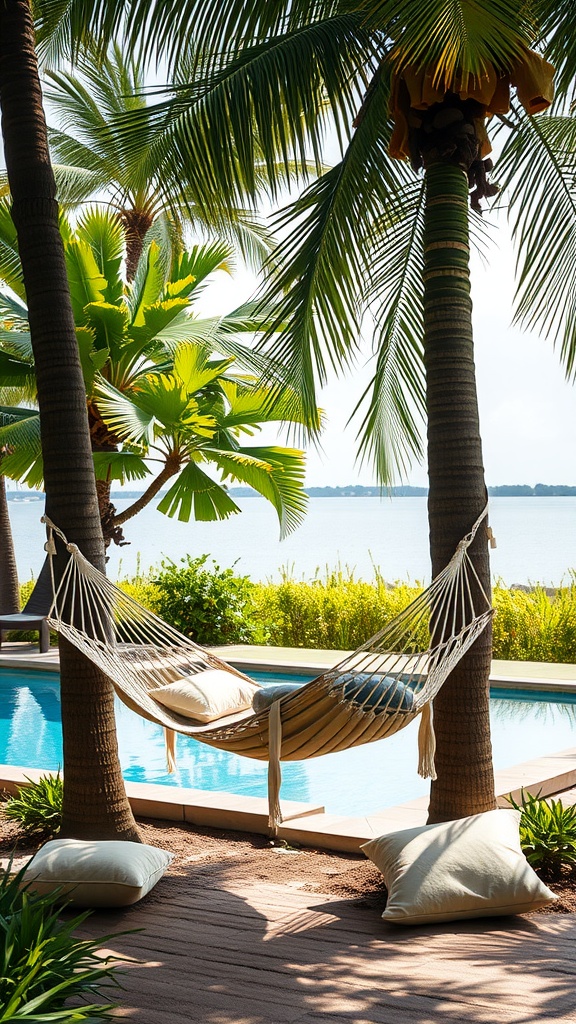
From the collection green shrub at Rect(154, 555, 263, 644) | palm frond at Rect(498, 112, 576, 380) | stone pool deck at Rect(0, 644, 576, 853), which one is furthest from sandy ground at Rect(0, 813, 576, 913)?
green shrub at Rect(154, 555, 263, 644)

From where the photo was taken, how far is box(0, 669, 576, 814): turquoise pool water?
508 centimetres

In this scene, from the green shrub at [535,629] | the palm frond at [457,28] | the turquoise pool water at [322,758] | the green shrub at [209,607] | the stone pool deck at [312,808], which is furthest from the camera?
the green shrub at [209,607]

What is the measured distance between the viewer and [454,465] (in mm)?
3061

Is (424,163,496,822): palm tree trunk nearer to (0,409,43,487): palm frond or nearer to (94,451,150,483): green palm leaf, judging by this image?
(0,409,43,487): palm frond

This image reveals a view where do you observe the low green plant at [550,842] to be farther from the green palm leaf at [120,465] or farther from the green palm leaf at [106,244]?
the green palm leaf at [106,244]

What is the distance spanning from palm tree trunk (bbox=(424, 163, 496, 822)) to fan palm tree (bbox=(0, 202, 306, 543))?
15.4 feet

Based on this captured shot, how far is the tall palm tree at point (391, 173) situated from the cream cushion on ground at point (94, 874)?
90 centimetres

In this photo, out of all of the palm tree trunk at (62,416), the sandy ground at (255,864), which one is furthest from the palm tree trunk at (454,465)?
the palm tree trunk at (62,416)

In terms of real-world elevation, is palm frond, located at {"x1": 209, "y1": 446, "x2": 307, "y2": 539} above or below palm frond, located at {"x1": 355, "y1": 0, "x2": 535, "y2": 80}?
below

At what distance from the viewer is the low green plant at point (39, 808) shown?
362 centimetres

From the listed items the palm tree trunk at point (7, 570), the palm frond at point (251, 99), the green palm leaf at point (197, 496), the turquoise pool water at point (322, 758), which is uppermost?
the palm frond at point (251, 99)

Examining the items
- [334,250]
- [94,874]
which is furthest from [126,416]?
[94,874]

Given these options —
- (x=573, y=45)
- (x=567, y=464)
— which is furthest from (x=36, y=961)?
(x=567, y=464)

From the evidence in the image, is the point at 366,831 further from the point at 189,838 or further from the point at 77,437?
the point at 77,437
